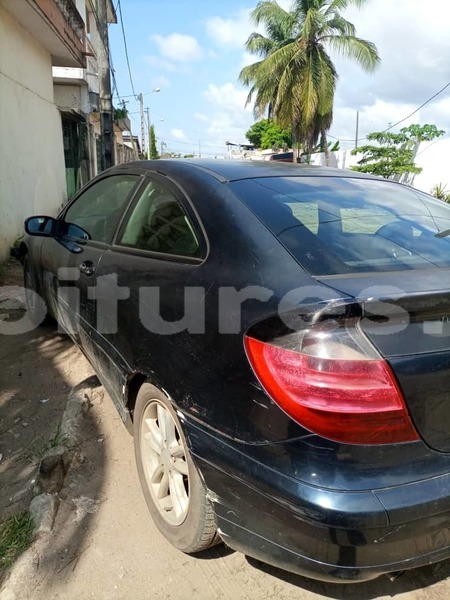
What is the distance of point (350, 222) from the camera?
2055 mm

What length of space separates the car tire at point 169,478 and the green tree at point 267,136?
47.3 metres

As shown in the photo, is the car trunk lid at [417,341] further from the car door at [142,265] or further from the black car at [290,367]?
the car door at [142,265]

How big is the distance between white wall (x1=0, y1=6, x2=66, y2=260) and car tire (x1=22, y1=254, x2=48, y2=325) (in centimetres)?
316

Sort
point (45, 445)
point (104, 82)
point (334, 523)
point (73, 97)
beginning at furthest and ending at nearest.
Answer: point (73, 97) < point (104, 82) < point (45, 445) < point (334, 523)

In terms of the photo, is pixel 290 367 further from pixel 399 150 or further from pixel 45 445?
pixel 399 150

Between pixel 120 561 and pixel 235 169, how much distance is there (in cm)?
185

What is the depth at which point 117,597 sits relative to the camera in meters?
1.83

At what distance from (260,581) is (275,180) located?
1746mm

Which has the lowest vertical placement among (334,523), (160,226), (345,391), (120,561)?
(120,561)

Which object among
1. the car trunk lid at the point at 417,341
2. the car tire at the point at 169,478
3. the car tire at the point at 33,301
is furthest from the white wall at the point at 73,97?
the car trunk lid at the point at 417,341

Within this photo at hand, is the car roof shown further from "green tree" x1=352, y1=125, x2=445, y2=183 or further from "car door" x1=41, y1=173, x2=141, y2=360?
"green tree" x1=352, y1=125, x2=445, y2=183

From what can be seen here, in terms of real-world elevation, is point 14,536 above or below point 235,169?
below

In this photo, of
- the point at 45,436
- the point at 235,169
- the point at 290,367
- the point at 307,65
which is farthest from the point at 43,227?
the point at 307,65

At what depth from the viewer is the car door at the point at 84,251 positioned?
108 inches
